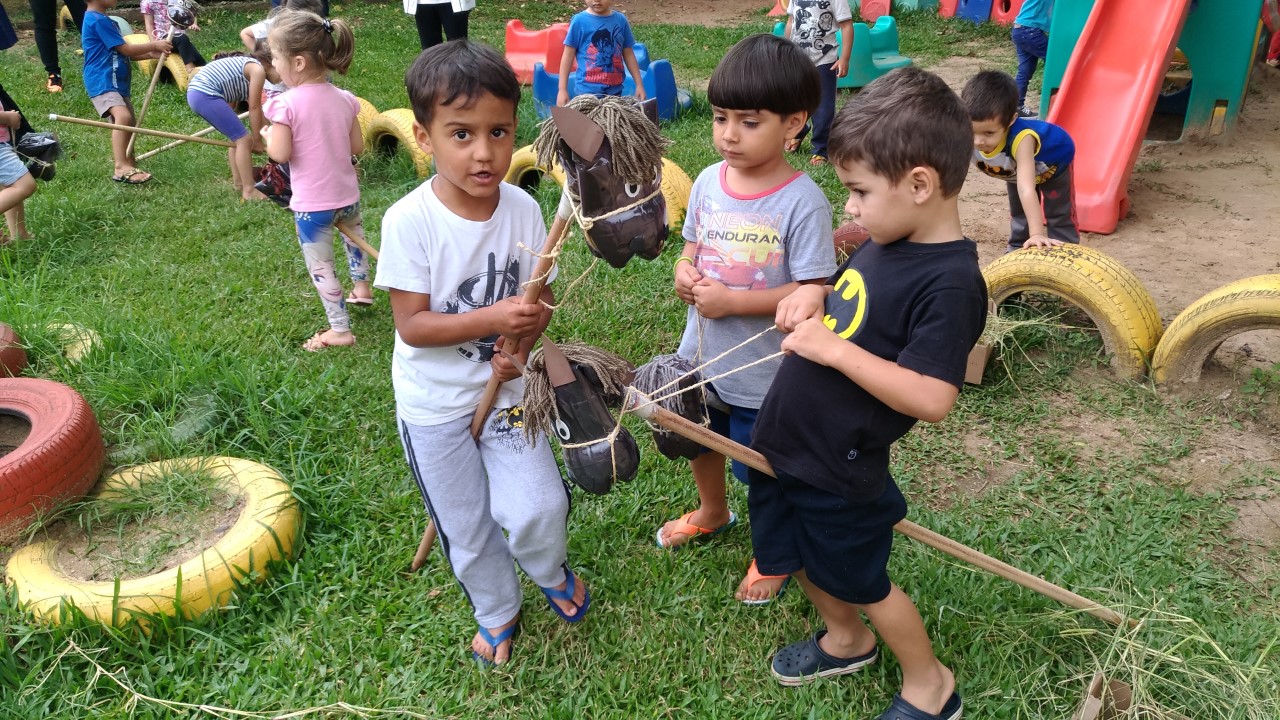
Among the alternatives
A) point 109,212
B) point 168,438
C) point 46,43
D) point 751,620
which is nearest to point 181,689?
point 168,438

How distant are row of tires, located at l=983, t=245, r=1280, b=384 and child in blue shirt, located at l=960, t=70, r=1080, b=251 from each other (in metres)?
0.21

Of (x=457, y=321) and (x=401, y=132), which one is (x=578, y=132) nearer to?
(x=457, y=321)

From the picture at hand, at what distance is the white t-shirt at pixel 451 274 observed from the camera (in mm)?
2164

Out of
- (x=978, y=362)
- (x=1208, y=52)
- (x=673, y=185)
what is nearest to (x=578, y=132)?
(x=978, y=362)

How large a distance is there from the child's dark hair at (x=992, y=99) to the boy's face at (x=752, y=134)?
2.04m

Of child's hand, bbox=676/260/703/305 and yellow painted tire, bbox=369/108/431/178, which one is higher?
child's hand, bbox=676/260/703/305

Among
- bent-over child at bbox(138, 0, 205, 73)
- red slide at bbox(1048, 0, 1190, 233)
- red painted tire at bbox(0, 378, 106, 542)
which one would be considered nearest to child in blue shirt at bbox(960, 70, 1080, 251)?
red slide at bbox(1048, 0, 1190, 233)

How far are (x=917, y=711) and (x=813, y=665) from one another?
31 centimetres

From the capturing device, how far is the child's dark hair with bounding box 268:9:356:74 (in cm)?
413

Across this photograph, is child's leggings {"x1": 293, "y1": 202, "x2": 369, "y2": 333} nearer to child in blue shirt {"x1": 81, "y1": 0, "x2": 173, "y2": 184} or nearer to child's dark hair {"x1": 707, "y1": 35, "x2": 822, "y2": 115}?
child's dark hair {"x1": 707, "y1": 35, "x2": 822, "y2": 115}

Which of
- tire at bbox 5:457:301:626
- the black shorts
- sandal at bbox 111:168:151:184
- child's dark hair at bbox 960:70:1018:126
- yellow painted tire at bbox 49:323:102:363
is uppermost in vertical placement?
child's dark hair at bbox 960:70:1018:126

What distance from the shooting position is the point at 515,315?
2.08 m

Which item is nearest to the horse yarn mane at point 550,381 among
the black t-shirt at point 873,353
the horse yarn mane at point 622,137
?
the black t-shirt at point 873,353

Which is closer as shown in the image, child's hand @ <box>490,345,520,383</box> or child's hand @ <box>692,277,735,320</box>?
child's hand @ <box>490,345,520,383</box>
